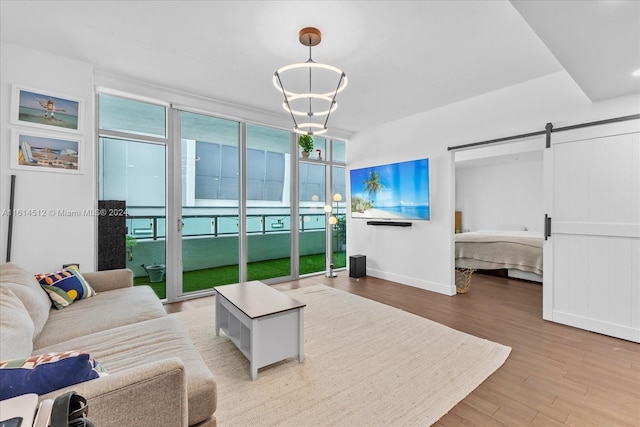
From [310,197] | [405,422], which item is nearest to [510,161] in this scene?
[310,197]

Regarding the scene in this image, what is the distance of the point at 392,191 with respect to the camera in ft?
16.0

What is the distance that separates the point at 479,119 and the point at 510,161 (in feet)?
12.7

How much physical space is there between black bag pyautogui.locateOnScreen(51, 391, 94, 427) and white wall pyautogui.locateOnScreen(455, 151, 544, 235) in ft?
24.9

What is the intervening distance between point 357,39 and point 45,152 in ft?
10.7

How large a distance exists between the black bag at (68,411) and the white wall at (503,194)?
299 inches

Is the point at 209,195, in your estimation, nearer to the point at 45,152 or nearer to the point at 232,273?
the point at 232,273

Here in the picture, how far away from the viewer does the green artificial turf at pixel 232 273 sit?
404cm

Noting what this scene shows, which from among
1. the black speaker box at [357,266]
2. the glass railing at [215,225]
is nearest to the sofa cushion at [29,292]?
the glass railing at [215,225]

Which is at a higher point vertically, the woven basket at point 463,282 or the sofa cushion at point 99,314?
the sofa cushion at point 99,314

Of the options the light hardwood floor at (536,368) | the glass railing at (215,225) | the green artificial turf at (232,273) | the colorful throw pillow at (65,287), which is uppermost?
the glass railing at (215,225)

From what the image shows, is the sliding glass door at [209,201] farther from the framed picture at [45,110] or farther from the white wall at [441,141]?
the white wall at [441,141]

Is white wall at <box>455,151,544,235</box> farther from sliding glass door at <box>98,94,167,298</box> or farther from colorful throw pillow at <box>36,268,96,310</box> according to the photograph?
colorful throw pillow at <box>36,268,96,310</box>

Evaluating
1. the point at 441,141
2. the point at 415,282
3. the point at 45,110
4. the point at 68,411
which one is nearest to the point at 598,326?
the point at 415,282

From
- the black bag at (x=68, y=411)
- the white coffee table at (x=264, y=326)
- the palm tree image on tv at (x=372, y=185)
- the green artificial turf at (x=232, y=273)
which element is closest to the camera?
the black bag at (x=68, y=411)
